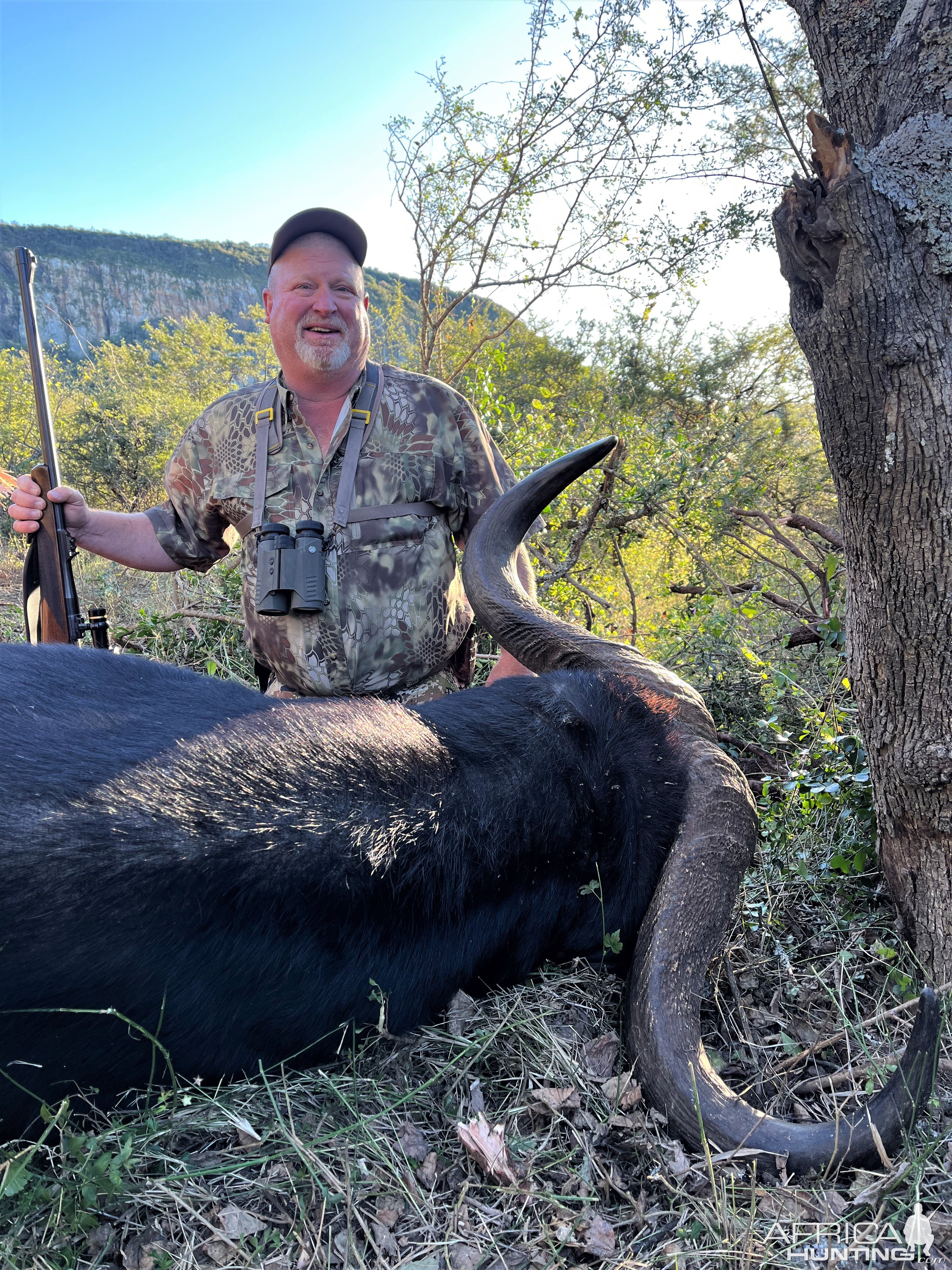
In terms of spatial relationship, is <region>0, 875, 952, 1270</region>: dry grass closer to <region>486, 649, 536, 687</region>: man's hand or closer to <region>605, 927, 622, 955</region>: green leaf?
<region>605, 927, 622, 955</region>: green leaf

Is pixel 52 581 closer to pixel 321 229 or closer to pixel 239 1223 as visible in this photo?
pixel 321 229

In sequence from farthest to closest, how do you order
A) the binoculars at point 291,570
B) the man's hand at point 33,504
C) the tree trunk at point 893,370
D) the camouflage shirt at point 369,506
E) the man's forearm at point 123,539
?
the man's forearm at point 123,539 → the man's hand at point 33,504 → the camouflage shirt at point 369,506 → the binoculars at point 291,570 → the tree trunk at point 893,370

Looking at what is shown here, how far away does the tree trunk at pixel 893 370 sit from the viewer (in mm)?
1976

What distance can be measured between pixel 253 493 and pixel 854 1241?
3270 millimetres

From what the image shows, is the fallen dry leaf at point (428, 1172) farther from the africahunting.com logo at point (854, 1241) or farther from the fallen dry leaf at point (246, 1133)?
the africahunting.com logo at point (854, 1241)

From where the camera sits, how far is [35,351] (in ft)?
13.1

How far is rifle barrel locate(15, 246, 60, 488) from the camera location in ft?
12.7

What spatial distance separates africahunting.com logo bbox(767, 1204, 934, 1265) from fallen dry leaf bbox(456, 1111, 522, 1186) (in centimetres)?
54

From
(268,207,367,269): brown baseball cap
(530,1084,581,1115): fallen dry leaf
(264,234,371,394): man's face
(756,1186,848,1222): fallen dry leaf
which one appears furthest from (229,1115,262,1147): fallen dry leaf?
(268,207,367,269): brown baseball cap

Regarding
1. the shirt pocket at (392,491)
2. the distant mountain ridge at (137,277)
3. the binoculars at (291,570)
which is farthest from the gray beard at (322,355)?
the distant mountain ridge at (137,277)

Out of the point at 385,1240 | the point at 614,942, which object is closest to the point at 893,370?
the point at 614,942

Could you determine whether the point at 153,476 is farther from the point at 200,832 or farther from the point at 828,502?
the point at 200,832

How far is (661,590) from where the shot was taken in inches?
271

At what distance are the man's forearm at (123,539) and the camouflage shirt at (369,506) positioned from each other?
0.28 meters
